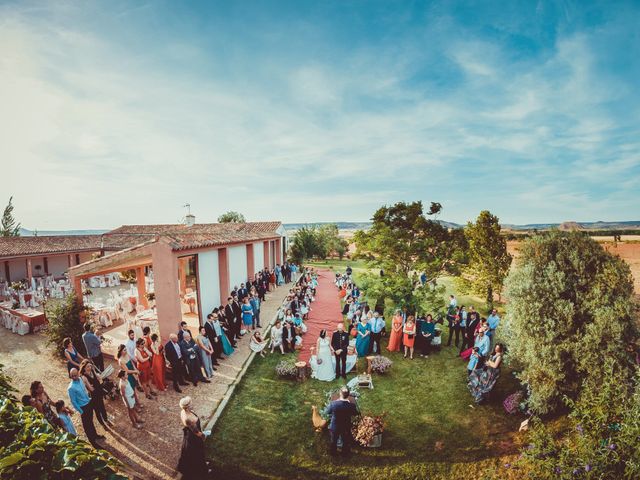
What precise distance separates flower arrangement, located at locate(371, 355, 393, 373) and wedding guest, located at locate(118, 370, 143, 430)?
6130 mm

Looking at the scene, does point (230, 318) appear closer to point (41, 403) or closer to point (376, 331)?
point (376, 331)

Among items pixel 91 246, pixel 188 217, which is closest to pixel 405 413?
pixel 188 217

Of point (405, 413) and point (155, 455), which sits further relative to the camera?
point (405, 413)

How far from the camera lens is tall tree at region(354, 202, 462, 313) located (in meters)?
12.8

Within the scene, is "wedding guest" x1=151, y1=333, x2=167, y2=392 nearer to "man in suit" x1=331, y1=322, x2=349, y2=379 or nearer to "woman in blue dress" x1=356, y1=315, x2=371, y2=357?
"man in suit" x1=331, y1=322, x2=349, y2=379

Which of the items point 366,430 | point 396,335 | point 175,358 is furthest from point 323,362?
point 175,358

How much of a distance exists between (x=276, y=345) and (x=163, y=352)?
3715 millimetres

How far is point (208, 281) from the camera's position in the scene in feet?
42.6

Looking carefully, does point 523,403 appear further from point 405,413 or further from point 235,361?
point 235,361

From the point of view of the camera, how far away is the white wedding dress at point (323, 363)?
893 centimetres

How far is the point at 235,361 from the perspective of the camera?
9.89 meters

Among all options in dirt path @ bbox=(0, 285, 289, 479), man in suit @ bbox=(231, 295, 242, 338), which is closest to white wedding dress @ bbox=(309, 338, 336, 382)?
dirt path @ bbox=(0, 285, 289, 479)

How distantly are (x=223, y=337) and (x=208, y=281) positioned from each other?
3.60 metres

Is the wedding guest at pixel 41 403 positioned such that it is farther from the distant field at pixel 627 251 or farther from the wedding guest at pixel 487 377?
the distant field at pixel 627 251
